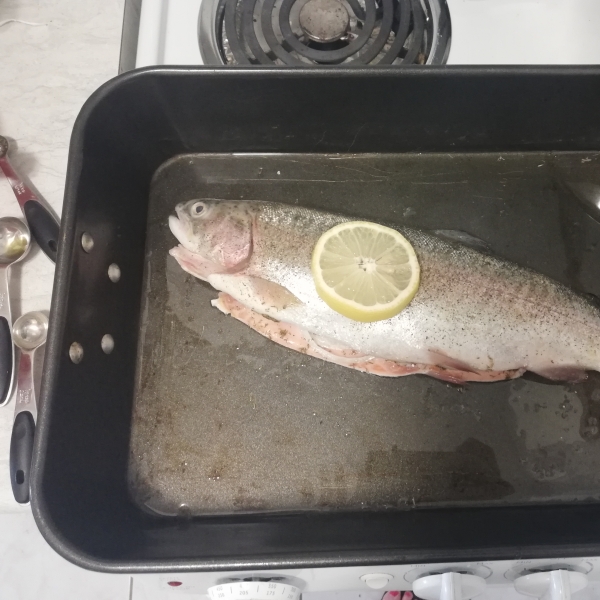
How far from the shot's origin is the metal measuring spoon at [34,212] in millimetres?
1343

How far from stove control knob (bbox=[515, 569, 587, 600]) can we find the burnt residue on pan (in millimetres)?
279

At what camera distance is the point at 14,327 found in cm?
130

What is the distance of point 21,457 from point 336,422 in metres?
0.77

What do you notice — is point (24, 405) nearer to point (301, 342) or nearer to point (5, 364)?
point (5, 364)

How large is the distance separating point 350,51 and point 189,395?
3.28ft

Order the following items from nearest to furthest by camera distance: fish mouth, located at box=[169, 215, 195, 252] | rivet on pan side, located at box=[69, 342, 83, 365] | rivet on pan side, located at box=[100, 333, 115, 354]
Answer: rivet on pan side, located at box=[69, 342, 83, 365], rivet on pan side, located at box=[100, 333, 115, 354], fish mouth, located at box=[169, 215, 195, 252]

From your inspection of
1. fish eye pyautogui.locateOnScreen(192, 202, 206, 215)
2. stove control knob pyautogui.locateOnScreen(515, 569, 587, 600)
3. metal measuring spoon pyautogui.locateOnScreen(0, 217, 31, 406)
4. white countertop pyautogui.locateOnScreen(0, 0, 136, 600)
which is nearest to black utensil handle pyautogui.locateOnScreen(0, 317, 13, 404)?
metal measuring spoon pyautogui.locateOnScreen(0, 217, 31, 406)

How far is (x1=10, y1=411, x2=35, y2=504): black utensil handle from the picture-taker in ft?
3.88

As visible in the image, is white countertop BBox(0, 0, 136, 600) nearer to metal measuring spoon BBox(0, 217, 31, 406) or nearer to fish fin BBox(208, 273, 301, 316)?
metal measuring spoon BBox(0, 217, 31, 406)

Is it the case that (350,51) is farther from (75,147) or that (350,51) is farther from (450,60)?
(75,147)

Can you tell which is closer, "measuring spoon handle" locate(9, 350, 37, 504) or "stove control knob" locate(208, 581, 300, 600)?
"stove control knob" locate(208, 581, 300, 600)

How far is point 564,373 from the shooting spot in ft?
4.17

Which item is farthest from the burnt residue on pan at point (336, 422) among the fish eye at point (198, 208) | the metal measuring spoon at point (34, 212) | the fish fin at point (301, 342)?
the metal measuring spoon at point (34, 212)

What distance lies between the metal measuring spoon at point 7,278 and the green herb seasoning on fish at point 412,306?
0.42m
